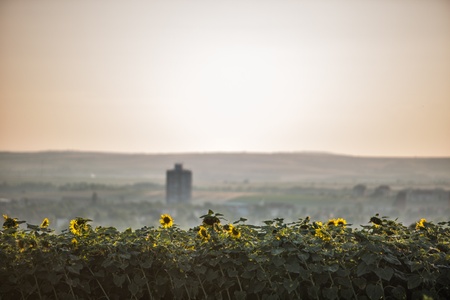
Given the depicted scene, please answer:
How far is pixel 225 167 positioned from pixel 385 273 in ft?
53.4

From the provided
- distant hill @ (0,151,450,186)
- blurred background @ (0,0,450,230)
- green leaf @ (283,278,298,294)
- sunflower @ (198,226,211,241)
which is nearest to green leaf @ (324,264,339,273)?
green leaf @ (283,278,298,294)

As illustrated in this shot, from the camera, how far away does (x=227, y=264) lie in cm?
233

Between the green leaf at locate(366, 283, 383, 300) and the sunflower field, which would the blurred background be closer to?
the sunflower field

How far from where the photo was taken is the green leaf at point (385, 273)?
2.19 m

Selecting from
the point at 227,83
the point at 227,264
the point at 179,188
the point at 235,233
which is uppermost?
the point at 227,83

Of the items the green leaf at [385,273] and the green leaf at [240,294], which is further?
the green leaf at [240,294]

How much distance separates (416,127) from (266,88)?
2713 millimetres

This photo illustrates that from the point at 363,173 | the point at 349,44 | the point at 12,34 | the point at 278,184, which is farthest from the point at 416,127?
the point at 278,184

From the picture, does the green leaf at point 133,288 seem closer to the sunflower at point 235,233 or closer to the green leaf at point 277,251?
the sunflower at point 235,233

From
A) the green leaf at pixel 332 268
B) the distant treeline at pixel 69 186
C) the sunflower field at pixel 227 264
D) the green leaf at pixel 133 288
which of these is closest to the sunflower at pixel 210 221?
the sunflower field at pixel 227 264

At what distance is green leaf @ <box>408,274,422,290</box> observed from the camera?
2190 mm

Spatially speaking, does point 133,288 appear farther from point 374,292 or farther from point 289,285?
point 374,292

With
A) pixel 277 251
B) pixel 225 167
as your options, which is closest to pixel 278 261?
pixel 277 251

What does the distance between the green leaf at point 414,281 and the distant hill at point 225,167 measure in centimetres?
1194
